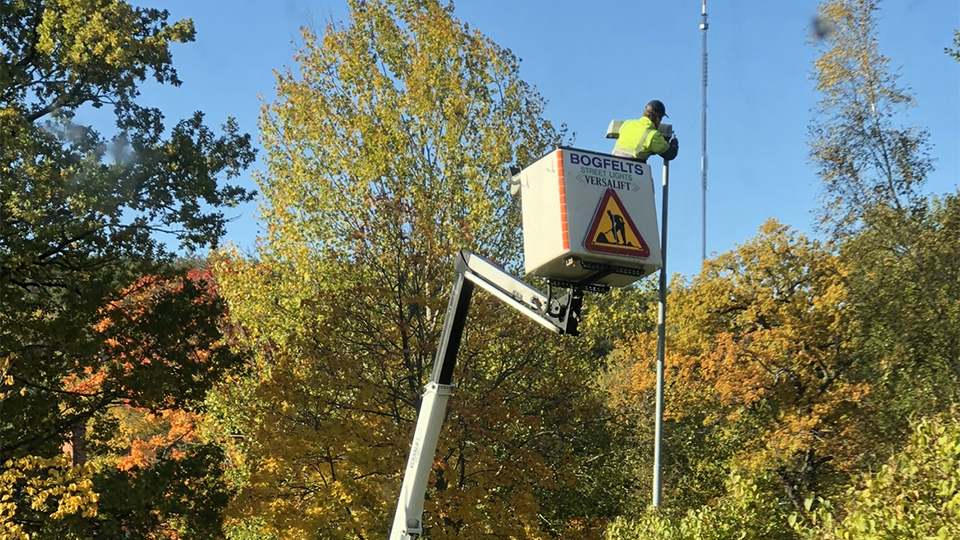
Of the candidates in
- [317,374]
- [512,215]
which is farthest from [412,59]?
[317,374]

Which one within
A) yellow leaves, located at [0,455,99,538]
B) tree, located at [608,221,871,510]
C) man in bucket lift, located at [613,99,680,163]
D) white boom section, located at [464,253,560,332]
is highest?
tree, located at [608,221,871,510]

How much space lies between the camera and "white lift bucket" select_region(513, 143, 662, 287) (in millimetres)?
4520

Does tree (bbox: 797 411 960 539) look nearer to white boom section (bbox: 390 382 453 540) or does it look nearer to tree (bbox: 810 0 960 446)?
white boom section (bbox: 390 382 453 540)

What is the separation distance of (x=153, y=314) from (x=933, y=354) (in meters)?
21.9

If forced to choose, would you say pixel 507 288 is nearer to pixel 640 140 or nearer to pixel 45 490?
pixel 640 140

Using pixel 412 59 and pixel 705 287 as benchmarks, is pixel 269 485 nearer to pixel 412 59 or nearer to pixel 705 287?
pixel 412 59

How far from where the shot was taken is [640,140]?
5.19 metres

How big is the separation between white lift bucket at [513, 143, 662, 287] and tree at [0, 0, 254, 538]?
866 cm

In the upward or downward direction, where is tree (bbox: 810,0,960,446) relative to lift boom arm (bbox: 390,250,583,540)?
upward

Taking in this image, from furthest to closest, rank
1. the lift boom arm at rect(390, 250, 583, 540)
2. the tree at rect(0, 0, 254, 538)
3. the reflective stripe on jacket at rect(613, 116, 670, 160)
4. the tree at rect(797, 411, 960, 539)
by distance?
the tree at rect(0, 0, 254, 538)
the lift boom arm at rect(390, 250, 583, 540)
the reflective stripe on jacket at rect(613, 116, 670, 160)
the tree at rect(797, 411, 960, 539)

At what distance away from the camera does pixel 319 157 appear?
691 inches

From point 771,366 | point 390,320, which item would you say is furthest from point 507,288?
point 771,366

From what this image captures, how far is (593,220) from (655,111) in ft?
4.72

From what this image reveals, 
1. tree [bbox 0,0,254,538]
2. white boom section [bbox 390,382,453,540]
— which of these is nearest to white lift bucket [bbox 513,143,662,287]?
white boom section [bbox 390,382,453,540]
